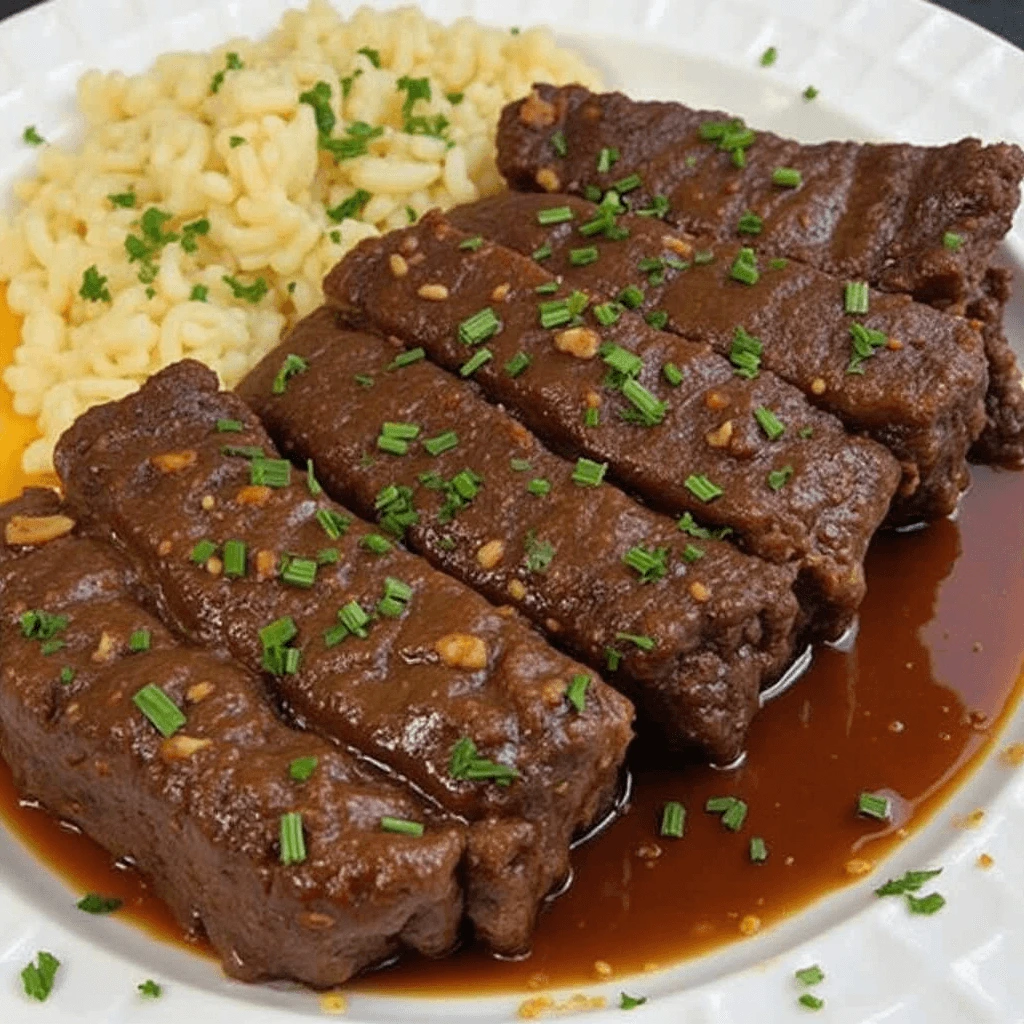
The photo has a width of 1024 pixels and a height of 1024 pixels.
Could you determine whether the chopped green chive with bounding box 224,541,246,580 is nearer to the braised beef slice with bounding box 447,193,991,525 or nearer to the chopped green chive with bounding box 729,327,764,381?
the braised beef slice with bounding box 447,193,991,525

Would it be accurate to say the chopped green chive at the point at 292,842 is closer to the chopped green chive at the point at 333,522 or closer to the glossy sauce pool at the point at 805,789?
the glossy sauce pool at the point at 805,789

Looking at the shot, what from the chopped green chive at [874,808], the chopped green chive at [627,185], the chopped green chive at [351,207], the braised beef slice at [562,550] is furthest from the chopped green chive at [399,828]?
the chopped green chive at [351,207]

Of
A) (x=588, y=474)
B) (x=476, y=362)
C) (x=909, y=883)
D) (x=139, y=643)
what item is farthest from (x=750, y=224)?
(x=139, y=643)

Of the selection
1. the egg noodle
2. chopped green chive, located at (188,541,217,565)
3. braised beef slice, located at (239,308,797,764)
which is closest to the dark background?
the egg noodle

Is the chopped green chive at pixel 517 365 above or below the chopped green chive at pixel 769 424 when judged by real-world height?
above

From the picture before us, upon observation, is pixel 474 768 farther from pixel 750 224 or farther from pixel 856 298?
pixel 750 224

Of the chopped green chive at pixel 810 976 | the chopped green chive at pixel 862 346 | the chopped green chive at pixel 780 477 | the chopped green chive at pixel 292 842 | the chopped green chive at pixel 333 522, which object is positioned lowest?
the chopped green chive at pixel 810 976
